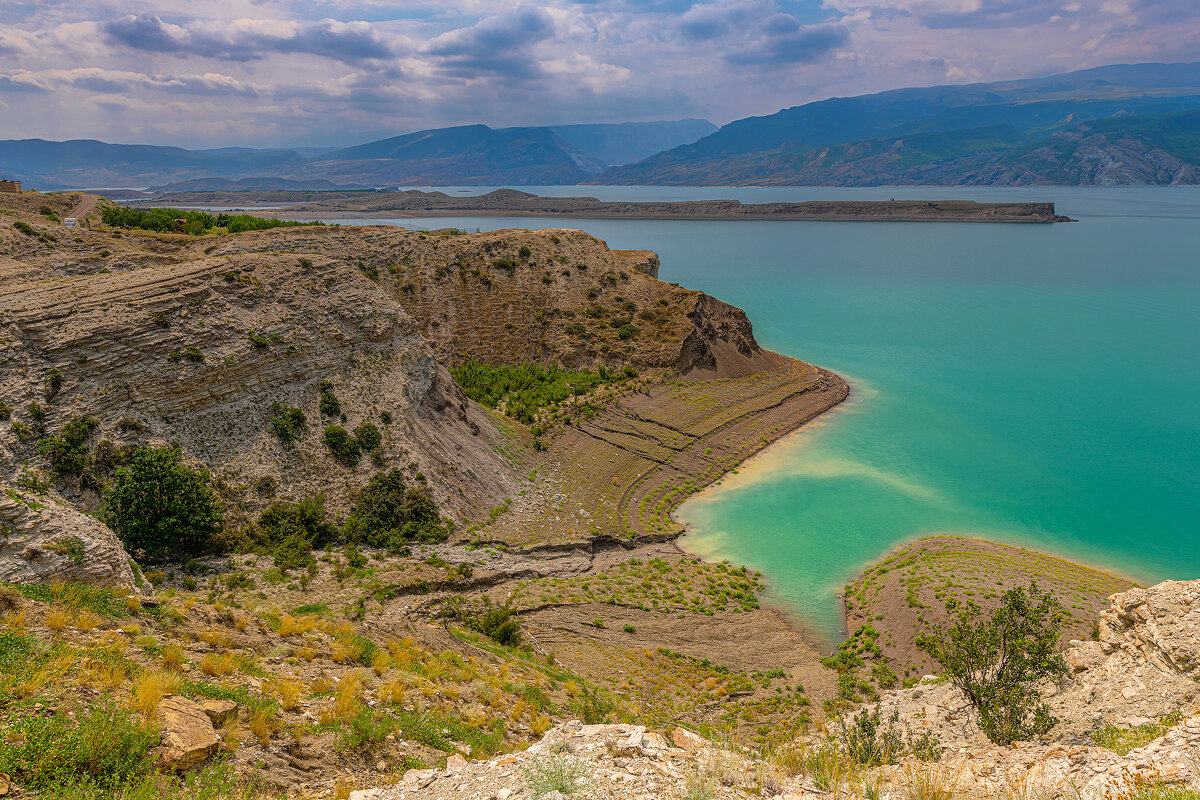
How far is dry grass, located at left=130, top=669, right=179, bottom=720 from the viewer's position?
10.0 metres

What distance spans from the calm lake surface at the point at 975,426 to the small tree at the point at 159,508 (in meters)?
23.0

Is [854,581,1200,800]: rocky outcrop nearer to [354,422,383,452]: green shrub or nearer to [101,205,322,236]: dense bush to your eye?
[354,422,383,452]: green shrub

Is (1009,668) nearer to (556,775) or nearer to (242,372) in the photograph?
(556,775)

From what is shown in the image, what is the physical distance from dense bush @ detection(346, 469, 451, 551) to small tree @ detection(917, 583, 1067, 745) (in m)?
21.2

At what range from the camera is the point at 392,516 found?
28.8m

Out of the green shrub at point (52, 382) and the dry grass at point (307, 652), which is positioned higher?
the green shrub at point (52, 382)

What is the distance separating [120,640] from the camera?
1250cm

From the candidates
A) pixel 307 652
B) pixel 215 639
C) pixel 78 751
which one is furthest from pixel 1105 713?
pixel 215 639

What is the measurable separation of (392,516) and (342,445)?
16.1 feet

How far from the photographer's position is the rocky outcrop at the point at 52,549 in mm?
17125

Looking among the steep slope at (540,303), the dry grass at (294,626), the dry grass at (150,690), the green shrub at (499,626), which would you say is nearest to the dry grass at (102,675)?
the dry grass at (150,690)

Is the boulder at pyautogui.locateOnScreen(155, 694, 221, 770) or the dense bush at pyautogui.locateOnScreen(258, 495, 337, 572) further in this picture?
the dense bush at pyautogui.locateOnScreen(258, 495, 337, 572)

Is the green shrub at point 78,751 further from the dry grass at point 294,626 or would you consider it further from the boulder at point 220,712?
the dry grass at point 294,626

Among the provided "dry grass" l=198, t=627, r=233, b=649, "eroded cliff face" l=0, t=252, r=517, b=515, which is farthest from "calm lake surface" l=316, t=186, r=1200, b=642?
"dry grass" l=198, t=627, r=233, b=649
